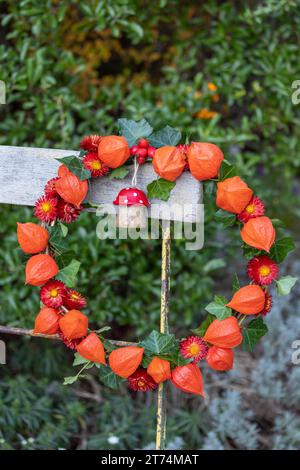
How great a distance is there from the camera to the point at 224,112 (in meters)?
2.33

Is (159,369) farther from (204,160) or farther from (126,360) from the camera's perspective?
(204,160)

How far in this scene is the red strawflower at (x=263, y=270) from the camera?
4.09 ft

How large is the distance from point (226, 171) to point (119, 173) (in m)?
0.23

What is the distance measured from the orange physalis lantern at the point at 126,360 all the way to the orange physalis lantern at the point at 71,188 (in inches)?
12.7

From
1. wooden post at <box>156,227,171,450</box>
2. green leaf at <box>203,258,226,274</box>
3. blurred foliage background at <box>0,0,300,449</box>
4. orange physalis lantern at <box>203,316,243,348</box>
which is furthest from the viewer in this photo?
green leaf at <box>203,258,226,274</box>

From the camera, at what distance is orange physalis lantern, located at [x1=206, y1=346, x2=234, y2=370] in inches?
48.3

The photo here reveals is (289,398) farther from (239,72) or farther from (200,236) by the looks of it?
(239,72)

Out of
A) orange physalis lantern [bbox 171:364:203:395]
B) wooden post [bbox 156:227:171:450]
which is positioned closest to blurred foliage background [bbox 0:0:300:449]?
wooden post [bbox 156:227:171:450]

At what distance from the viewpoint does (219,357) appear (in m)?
1.23

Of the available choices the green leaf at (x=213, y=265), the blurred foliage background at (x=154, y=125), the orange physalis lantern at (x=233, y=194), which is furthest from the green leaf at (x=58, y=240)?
the green leaf at (x=213, y=265)

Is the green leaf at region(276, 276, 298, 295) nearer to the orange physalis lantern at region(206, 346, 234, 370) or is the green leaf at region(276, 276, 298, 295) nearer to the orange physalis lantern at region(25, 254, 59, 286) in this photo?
the orange physalis lantern at region(206, 346, 234, 370)

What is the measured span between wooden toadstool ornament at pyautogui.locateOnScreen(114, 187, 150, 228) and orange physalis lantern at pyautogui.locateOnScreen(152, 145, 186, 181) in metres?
0.06
